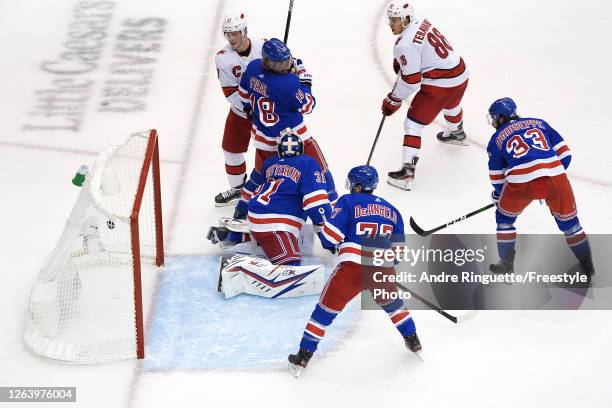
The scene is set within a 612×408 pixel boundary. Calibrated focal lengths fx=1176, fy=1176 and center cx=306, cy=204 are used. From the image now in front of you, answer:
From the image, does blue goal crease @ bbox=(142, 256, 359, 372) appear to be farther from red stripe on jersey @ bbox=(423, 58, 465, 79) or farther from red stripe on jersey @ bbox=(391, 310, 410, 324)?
red stripe on jersey @ bbox=(423, 58, 465, 79)

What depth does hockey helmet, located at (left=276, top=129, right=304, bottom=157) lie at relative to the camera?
5.18m

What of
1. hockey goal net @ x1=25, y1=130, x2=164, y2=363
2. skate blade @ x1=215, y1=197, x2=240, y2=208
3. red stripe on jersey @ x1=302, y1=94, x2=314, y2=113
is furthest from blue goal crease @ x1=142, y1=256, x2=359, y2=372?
red stripe on jersey @ x1=302, y1=94, x2=314, y2=113

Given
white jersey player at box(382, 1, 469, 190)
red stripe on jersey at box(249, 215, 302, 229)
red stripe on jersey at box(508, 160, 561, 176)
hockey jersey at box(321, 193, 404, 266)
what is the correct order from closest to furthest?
hockey jersey at box(321, 193, 404, 266) < red stripe on jersey at box(508, 160, 561, 176) < red stripe on jersey at box(249, 215, 302, 229) < white jersey player at box(382, 1, 469, 190)

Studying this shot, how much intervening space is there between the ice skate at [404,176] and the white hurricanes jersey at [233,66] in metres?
0.88

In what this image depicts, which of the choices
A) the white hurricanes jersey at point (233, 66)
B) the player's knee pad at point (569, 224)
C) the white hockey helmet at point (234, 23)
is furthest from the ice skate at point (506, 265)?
the white hockey helmet at point (234, 23)

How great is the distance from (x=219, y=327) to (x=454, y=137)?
2035 mm

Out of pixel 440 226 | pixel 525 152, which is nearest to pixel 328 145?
pixel 440 226

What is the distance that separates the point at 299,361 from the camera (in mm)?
4711

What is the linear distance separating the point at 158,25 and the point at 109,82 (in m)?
0.79

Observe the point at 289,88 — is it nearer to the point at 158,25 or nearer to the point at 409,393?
the point at 409,393

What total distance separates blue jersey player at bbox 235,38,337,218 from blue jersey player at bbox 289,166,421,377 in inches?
27.0

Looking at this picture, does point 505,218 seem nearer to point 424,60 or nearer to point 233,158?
point 424,60

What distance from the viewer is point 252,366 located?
480cm

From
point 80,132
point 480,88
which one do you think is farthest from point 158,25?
point 480,88
